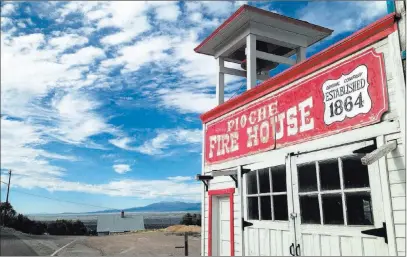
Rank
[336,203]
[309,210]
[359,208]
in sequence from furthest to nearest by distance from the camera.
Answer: [309,210]
[336,203]
[359,208]

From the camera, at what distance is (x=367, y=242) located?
496cm

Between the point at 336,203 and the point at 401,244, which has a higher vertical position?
the point at 336,203

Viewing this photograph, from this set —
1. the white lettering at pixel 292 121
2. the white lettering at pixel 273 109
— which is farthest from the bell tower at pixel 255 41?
the white lettering at pixel 292 121

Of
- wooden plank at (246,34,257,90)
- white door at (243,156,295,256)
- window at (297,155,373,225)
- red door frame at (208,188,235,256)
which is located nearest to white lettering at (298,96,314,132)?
window at (297,155,373,225)

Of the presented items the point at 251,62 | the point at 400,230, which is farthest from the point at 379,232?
the point at 251,62

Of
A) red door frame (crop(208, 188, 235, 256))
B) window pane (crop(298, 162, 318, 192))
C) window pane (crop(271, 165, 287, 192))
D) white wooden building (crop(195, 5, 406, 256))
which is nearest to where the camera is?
white wooden building (crop(195, 5, 406, 256))

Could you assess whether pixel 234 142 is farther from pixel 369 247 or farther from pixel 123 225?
pixel 123 225

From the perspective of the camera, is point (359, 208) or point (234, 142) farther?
point (234, 142)

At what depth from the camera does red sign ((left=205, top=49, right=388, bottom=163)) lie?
5.20m

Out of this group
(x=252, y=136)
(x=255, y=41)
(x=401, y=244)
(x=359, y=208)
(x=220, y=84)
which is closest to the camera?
(x=401, y=244)

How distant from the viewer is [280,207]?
6723 mm

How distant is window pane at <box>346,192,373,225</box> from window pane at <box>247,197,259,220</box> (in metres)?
2.40

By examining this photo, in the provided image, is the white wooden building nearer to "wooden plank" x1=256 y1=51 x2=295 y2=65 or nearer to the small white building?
"wooden plank" x1=256 y1=51 x2=295 y2=65

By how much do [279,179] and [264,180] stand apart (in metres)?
0.49
